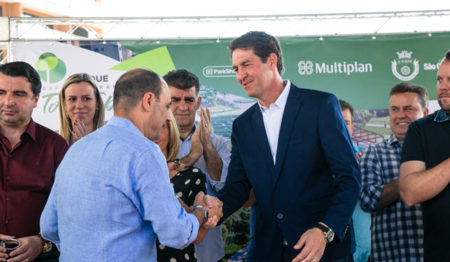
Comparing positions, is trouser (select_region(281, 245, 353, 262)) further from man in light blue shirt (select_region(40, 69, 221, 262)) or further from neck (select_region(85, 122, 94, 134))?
neck (select_region(85, 122, 94, 134))

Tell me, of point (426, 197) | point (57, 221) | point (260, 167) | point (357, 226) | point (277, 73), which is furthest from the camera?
point (357, 226)

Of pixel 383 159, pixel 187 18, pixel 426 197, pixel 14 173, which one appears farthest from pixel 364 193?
pixel 187 18

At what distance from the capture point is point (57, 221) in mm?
1984

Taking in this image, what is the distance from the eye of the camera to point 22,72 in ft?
9.00

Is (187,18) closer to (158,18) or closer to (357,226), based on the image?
(158,18)

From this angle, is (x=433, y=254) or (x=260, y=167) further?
(x=260, y=167)

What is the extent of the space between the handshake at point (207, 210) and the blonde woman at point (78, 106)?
1300 millimetres

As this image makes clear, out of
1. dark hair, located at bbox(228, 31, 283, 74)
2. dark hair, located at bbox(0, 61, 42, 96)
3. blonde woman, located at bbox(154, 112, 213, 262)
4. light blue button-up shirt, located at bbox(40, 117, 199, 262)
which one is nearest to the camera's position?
light blue button-up shirt, located at bbox(40, 117, 199, 262)

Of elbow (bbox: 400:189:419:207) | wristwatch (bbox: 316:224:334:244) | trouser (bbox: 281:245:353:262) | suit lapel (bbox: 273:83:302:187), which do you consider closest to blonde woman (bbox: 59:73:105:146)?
suit lapel (bbox: 273:83:302:187)

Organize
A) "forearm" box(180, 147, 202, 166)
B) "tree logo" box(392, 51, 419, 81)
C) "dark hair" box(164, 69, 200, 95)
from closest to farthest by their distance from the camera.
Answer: "forearm" box(180, 147, 202, 166) → "dark hair" box(164, 69, 200, 95) → "tree logo" box(392, 51, 419, 81)

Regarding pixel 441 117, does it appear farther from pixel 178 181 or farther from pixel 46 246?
pixel 46 246

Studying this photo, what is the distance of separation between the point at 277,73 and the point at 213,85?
2.81m

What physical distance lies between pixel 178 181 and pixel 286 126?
72 centimetres

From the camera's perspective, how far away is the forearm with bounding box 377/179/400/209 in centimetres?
303
